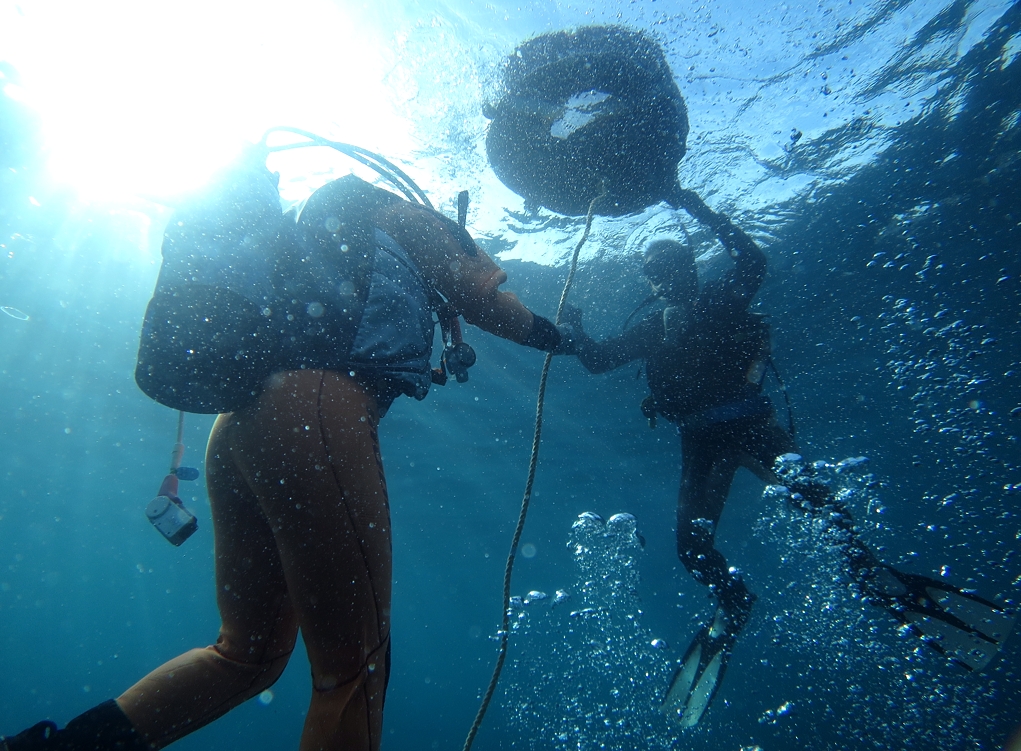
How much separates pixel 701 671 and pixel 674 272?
456 centimetres

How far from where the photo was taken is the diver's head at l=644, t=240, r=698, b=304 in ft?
17.9

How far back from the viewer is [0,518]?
1179 inches

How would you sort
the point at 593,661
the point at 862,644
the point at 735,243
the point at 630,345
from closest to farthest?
the point at 735,243
the point at 630,345
the point at 862,644
the point at 593,661

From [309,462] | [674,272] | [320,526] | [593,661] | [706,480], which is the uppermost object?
[593,661]

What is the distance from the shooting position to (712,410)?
5.03m

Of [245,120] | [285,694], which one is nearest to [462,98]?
[245,120]

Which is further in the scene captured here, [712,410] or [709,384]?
[709,384]

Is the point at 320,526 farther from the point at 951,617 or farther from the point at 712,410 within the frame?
the point at 951,617

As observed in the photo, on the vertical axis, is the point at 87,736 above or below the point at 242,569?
below

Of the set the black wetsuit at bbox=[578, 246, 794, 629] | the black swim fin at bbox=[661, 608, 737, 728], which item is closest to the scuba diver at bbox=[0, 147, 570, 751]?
the black wetsuit at bbox=[578, 246, 794, 629]

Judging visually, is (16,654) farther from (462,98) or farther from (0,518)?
(462,98)

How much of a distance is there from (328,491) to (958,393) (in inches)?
808

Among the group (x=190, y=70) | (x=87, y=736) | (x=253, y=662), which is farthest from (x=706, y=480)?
(x=190, y=70)

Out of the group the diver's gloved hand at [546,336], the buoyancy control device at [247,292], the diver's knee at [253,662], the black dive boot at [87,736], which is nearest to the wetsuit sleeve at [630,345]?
the diver's gloved hand at [546,336]
